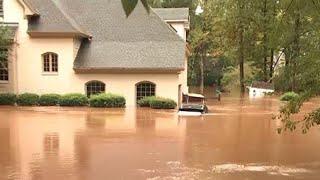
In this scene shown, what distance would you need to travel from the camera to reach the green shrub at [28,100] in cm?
3106

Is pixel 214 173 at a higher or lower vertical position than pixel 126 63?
lower

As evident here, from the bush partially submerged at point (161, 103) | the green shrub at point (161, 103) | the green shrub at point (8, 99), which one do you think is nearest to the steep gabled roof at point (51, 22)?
the green shrub at point (8, 99)

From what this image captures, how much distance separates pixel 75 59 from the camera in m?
32.5

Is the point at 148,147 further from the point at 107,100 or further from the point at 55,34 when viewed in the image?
the point at 55,34

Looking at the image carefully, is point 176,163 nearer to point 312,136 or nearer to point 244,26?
point 312,136

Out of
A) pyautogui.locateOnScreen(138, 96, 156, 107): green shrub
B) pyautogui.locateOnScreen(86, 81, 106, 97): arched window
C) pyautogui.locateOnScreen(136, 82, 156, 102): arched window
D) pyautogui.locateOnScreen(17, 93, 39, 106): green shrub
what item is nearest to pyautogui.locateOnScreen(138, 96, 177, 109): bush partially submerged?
pyautogui.locateOnScreen(138, 96, 156, 107): green shrub

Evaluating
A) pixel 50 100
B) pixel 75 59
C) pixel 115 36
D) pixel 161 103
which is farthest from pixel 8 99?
pixel 161 103

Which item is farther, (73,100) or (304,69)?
(73,100)

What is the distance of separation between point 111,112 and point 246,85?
3132cm

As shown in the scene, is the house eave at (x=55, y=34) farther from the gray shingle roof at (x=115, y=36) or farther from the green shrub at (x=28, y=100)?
the green shrub at (x=28, y=100)

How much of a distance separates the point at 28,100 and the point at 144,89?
7.09 metres

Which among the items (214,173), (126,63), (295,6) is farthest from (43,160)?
(126,63)

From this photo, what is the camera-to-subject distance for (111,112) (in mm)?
27781

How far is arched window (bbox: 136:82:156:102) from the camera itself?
106ft
